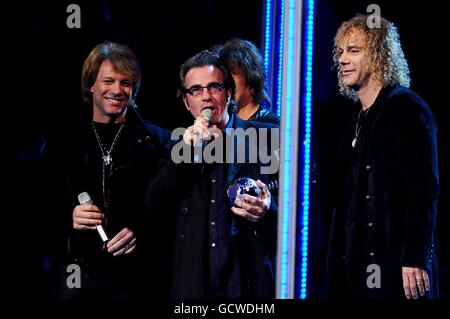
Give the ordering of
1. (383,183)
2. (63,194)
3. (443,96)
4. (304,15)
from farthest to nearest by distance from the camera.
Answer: (443,96), (63,194), (383,183), (304,15)

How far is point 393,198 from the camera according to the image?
2342 millimetres

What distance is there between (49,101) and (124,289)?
95cm

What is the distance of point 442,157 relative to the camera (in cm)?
A: 337

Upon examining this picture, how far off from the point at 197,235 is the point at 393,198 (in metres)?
0.69

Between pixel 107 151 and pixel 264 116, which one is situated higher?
pixel 264 116

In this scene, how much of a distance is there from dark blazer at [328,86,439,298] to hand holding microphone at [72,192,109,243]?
2.88ft

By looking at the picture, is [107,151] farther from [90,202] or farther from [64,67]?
[64,67]

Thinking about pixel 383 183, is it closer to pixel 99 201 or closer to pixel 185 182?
pixel 185 182

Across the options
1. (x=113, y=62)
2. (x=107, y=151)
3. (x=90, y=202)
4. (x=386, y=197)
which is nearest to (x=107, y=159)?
(x=107, y=151)

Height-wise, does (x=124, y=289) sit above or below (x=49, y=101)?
below

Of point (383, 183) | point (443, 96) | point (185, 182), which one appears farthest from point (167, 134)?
point (443, 96)

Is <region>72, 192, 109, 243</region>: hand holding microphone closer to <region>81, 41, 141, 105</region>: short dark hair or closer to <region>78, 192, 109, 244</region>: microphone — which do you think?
<region>78, 192, 109, 244</region>: microphone

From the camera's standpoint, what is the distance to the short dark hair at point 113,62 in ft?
8.28

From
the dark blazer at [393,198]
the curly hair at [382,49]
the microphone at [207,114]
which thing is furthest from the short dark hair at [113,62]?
the dark blazer at [393,198]
